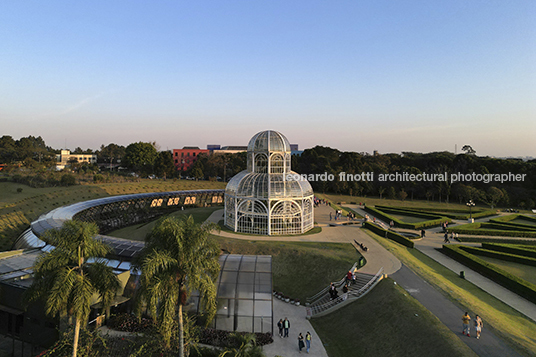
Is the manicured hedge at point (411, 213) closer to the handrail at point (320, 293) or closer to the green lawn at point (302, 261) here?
the green lawn at point (302, 261)

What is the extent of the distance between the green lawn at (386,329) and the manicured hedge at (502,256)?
64.8ft

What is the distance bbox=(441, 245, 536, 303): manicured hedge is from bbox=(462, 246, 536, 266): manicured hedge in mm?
1780

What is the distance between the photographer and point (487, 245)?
3650 cm

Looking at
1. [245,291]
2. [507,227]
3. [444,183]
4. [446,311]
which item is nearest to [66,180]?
[245,291]

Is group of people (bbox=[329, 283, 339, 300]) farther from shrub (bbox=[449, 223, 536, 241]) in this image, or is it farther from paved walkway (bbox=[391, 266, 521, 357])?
shrub (bbox=[449, 223, 536, 241])

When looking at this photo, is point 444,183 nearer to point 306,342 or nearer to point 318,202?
point 318,202

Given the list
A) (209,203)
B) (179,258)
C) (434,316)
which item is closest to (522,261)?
(434,316)

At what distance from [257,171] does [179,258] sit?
30300 mm

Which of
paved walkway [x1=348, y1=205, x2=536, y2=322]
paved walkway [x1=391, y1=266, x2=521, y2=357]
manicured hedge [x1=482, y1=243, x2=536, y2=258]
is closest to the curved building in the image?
paved walkway [x1=391, y1=266, x2=521, y2=357]

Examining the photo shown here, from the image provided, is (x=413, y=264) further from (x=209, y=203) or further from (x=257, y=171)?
(x=209, y=203)

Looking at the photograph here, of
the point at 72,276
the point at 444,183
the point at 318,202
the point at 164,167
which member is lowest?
the point at 318,202

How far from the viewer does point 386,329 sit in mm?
18469

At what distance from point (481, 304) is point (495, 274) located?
860cm

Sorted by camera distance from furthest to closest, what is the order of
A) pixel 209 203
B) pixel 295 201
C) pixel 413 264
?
pixel 209 203
pixel 295 201
pixel 413 264
